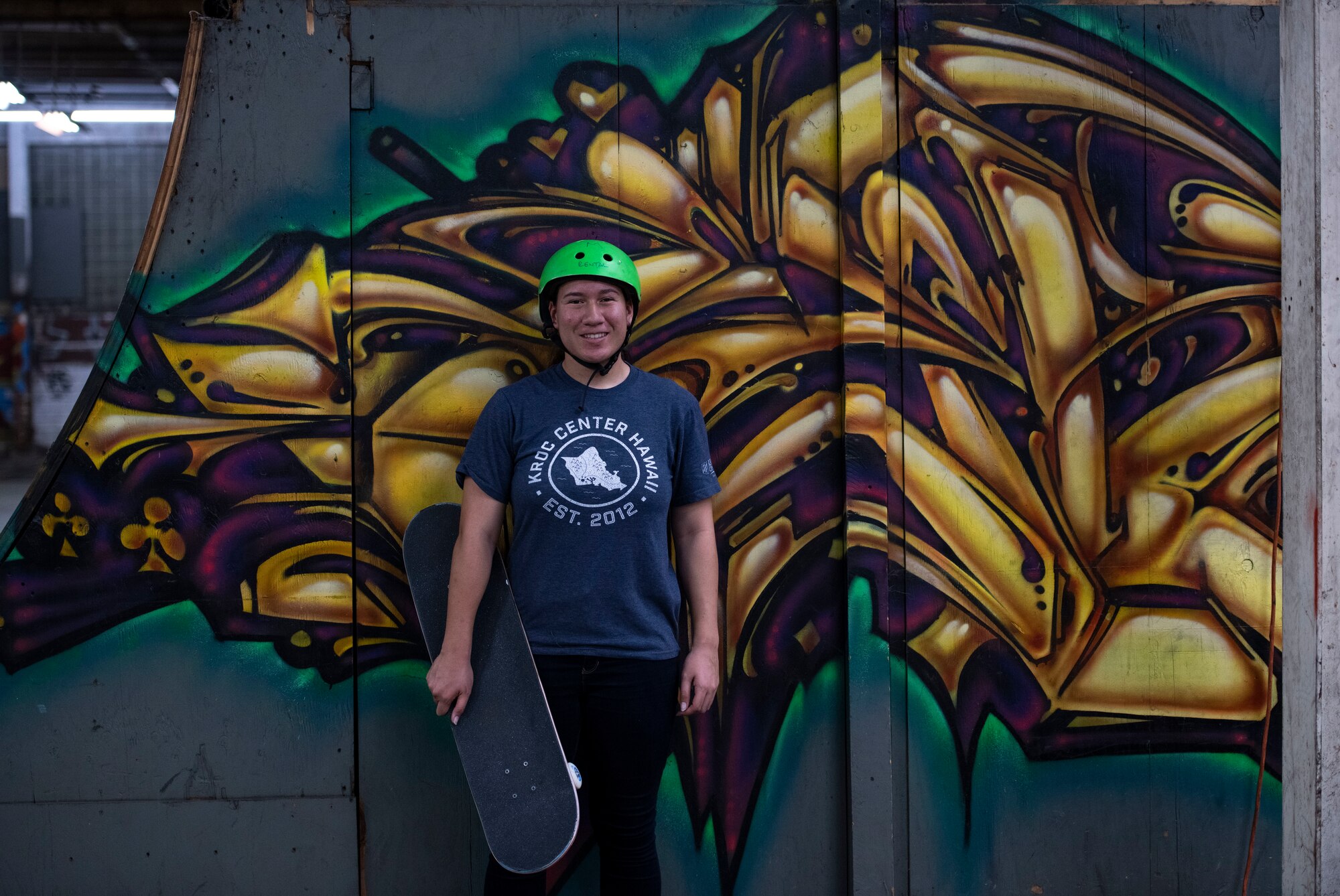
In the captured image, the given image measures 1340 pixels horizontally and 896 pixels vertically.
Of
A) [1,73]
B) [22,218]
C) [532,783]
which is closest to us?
[532,783]

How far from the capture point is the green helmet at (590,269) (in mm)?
2207

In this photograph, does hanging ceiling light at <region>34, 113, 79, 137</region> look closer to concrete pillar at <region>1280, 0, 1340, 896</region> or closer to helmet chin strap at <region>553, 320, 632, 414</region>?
helmet chin strap at <region>553, 320, 632, 414</region>

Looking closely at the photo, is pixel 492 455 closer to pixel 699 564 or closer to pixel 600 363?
pixel 600 363

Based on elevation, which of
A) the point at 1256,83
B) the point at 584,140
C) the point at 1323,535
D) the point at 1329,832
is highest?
the point at 1256,83

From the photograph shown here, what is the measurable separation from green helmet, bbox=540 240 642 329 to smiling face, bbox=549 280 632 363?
0.03m

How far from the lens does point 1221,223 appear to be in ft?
8.70

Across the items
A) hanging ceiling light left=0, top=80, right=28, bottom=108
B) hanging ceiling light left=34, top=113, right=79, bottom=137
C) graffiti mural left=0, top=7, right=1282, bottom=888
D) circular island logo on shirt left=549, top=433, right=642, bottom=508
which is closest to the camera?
circular island logo on shirt left=549, top=433, right=642, bottom=508

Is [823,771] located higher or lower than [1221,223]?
lower

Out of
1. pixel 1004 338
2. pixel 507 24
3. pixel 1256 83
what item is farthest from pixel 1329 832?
pixel 507 24

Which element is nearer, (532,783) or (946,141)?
(532,783)

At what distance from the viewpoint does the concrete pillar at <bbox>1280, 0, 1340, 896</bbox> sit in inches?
86.7

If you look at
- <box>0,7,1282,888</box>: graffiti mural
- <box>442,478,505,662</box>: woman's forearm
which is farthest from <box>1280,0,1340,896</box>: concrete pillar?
<box>442,478,505,662</box>: woman's forearm

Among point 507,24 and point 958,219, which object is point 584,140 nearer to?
point 507,24

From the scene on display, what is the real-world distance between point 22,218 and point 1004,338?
18.8 m
